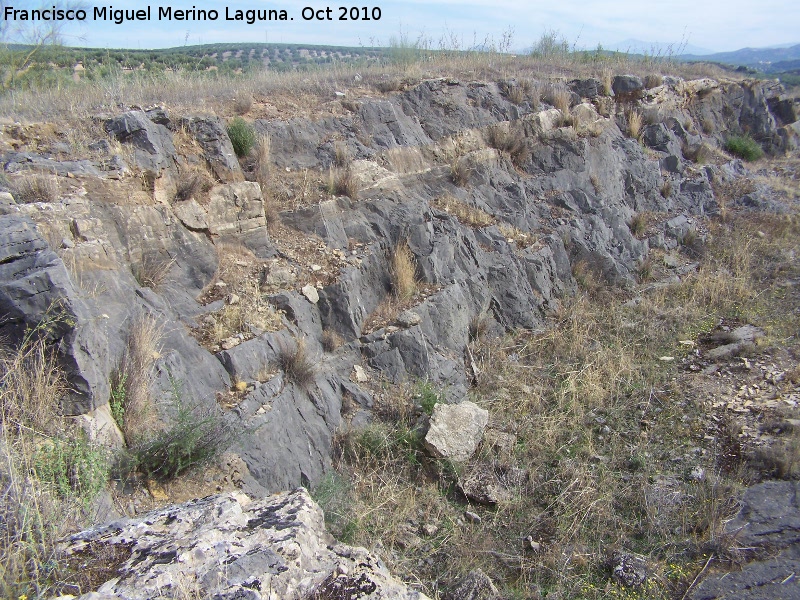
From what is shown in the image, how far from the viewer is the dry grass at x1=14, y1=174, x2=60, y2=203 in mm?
4609

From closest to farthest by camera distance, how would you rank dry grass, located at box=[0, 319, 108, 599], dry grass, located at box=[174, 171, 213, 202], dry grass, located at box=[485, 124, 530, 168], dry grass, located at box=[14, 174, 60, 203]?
dry grass, located at box=[0, 319, 108, 599]
dry grass, located at box=[14, 174, 60, 203]
dry grass, located at box=[174, 171, 213, 202]
dry grass, located at box=[485, 124, 530, 168]

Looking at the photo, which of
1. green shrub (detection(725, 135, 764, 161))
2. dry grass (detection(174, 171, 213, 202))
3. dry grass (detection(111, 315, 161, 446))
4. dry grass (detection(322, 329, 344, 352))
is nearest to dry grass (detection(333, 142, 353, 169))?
dry grass (detection(174, 171, 213, 202))

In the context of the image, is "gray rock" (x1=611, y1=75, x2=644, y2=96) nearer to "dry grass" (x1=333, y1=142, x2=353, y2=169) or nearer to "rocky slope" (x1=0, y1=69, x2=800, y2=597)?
"rocky slope" (x1=0, y1=69, x2=800, y2=597)

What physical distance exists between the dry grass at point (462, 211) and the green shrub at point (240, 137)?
113 inches

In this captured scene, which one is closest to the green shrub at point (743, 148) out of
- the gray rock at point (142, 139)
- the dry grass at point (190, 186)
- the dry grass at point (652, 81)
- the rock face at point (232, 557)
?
the dry grass at point (652, 81)

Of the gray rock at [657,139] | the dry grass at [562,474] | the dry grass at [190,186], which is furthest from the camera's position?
the gray rock at [657,139]

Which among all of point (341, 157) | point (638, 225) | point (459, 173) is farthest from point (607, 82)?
point (341, 157)

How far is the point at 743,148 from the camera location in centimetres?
1490

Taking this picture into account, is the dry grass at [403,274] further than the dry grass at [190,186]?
Yes

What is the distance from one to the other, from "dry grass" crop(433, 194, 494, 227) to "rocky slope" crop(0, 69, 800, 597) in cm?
4

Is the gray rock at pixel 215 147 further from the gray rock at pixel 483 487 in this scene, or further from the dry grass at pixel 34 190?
the gray rock at pixel 483 487

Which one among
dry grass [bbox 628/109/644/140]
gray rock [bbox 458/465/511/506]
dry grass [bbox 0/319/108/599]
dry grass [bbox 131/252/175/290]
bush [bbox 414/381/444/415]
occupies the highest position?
dry grass [bbox 628/109/644/140]

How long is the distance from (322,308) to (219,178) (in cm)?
206

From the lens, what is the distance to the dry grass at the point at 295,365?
5414mm
